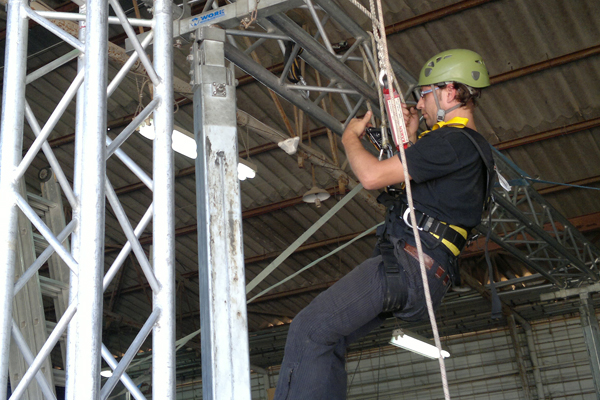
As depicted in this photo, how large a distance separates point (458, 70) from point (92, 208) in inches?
87.4

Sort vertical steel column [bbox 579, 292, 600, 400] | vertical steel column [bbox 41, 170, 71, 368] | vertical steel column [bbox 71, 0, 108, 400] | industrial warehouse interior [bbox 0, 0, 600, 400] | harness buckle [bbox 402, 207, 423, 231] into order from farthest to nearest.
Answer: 1. vertical steel column [bbox 579, 292, 600, 400]
2. vertical steel column [bbox 41, 170, 71, 368]
3. harness buckle [bbox 402, 207, 423, 231]
4. industrial warehouse interior [bbox 0, 0, 600, 400]
5. vertical steel column [bbox 71, 0, 108, 400]

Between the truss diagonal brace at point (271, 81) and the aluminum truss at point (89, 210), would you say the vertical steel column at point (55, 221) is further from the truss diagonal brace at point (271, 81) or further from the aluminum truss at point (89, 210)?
the aluminum truss at point (89, 210)

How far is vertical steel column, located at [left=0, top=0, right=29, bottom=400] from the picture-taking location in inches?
103

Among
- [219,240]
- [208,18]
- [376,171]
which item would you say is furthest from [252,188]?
[376,171]

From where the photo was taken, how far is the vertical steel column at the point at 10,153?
2613 millimetres

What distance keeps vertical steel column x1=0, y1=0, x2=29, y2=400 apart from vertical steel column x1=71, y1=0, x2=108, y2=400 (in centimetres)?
37

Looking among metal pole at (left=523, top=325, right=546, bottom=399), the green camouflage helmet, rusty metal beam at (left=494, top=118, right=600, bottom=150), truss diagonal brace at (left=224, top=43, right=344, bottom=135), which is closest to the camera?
the green camouflage helmet

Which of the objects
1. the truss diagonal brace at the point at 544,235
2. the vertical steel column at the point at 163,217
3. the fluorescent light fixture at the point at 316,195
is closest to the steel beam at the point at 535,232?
the truss diagonal brace at the point at 544,235

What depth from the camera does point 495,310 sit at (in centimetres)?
368

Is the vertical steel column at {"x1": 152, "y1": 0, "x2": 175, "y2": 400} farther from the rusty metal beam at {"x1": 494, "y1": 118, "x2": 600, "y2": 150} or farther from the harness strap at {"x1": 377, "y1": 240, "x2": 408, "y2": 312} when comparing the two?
the rusty metal beam at {"x1": 494, "y1": 118, "x2": 600, "y2": 150}

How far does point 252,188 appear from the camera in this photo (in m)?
13.8

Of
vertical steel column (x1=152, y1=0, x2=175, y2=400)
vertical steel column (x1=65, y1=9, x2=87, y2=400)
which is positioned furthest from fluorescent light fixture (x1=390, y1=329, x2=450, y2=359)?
vertical steel column (x1=65, y1=9, x2=87, y2=400)

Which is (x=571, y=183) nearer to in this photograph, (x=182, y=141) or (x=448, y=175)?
(x=182, y=141)

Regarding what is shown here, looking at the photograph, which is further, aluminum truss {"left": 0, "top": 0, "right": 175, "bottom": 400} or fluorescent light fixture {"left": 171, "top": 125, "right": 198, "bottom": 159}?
fluorescent light fixture {"left": 171, "top": 125, "right": 198, "bottom": 159}
